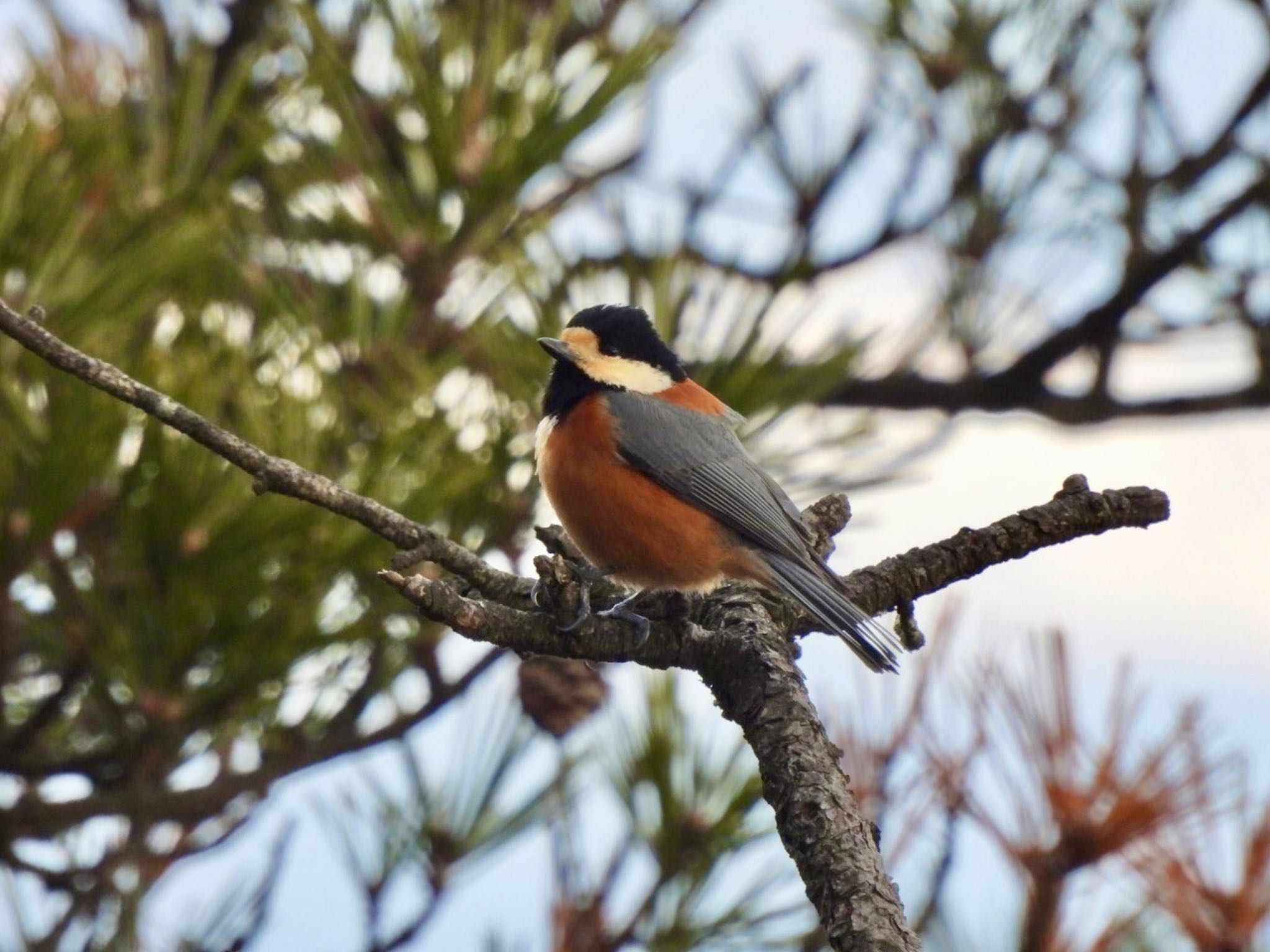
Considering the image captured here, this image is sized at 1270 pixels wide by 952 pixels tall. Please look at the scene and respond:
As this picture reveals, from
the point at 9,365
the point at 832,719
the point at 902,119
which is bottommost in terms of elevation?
the point at 832,719

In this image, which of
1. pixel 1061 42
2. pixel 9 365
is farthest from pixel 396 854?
pixel 1061 42

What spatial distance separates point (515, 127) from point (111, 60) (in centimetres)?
98

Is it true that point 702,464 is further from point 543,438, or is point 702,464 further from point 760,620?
point 760,620

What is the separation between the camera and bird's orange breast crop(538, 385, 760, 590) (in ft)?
7.37

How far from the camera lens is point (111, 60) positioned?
3.03 meters

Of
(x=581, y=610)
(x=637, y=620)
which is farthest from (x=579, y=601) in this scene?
(x=637, y=620)

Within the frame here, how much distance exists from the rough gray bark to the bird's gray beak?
1.68ft

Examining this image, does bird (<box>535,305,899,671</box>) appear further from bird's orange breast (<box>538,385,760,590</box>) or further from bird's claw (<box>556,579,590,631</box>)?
bird's claw (<box>556,579,590,631</box>)

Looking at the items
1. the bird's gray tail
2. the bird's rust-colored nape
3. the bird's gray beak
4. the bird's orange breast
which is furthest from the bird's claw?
the bird's rust-colored nape

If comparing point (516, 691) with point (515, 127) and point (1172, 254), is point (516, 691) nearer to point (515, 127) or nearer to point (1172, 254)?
point (515, 127)

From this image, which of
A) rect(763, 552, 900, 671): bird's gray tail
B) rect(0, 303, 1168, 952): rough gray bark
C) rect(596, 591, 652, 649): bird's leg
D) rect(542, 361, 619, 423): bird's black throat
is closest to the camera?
rect(0, 303, 1168, 952): rough gray bark

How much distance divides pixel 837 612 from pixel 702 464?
1.62ft

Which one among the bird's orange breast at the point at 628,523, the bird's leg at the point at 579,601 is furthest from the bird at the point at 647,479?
the bird's leg at the point at 579,601

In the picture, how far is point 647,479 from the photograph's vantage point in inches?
92.1
